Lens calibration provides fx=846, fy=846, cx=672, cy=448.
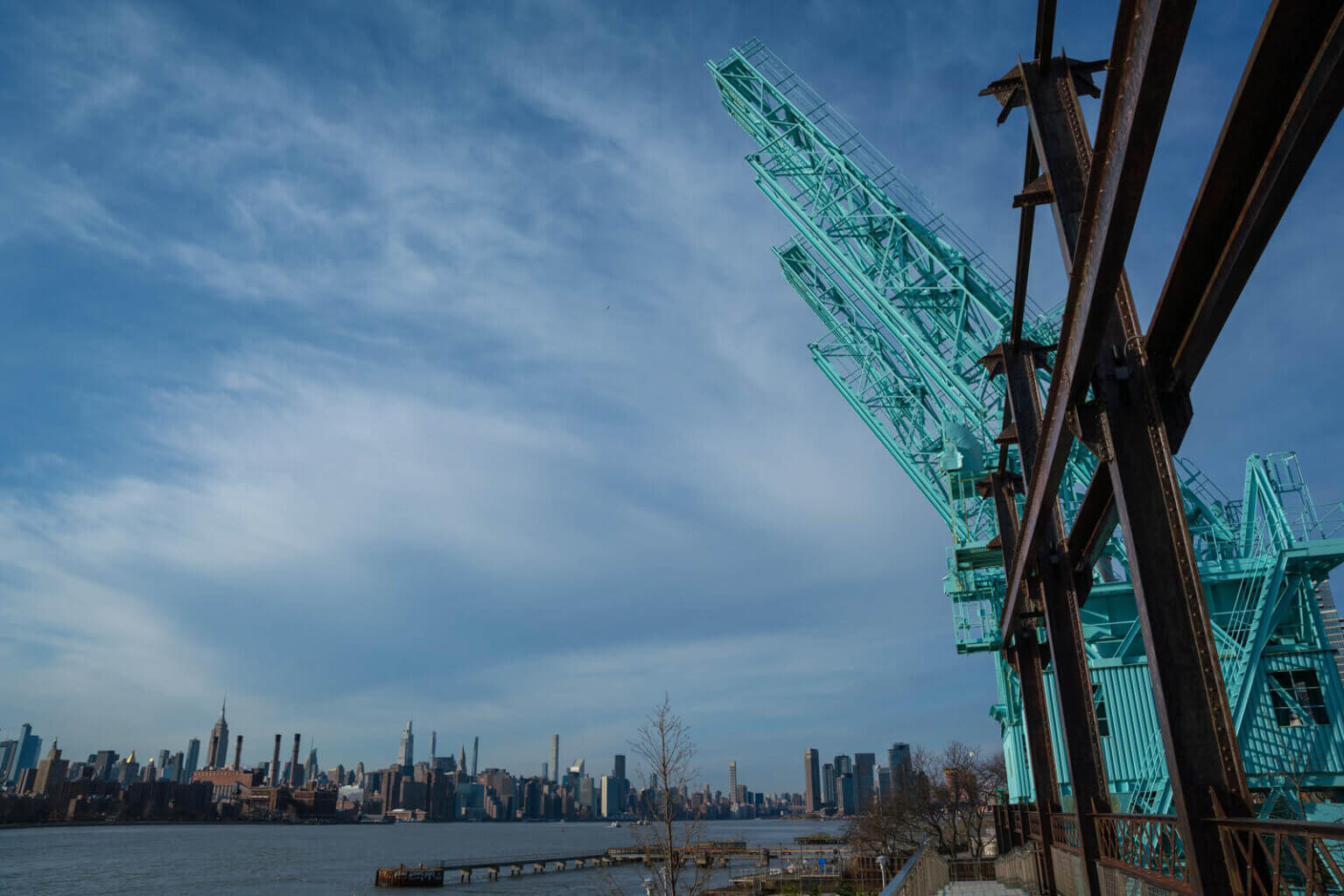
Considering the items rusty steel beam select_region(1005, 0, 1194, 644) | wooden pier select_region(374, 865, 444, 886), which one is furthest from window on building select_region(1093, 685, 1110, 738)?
wooden pier select_region(374, 865, 444, 886)

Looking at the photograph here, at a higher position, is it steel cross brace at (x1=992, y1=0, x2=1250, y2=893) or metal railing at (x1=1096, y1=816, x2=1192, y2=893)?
steel cross brace at (x1=992, y1=0, x2=1250, y2=893)

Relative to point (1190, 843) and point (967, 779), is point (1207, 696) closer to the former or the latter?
point (1190, 843)

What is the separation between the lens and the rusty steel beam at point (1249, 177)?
13.2ft

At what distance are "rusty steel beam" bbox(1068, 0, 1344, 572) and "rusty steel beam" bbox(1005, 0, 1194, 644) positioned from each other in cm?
54

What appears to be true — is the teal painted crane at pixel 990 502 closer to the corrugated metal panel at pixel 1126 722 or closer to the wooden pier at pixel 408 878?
the corrugated metal panel at pixel 1126 722

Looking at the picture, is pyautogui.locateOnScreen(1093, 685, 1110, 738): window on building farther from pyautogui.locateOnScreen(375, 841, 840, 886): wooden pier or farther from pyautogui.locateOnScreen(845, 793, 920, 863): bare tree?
pyautogui.locateOnScreen(375, 841, 840, 886): wooden pier

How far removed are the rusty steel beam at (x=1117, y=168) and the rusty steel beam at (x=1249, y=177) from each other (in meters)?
0.54

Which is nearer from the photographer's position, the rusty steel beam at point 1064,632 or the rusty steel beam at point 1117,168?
the rusty steel beam at point 1117,168

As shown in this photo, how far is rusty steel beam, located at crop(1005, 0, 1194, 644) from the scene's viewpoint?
390cm

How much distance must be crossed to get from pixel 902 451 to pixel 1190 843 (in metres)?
28.5

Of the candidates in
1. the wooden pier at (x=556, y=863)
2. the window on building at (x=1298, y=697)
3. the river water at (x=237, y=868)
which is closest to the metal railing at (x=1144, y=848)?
the window on building at (x=1298, y=697)

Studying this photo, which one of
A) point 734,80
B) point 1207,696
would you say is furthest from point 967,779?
point 1207,696

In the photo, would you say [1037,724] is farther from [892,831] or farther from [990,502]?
[892,831]

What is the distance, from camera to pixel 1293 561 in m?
19.5
